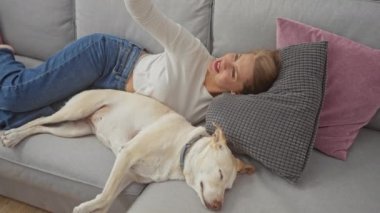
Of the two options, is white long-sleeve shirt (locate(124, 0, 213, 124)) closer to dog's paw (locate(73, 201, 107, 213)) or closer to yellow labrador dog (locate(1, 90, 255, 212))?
yellow labrador dog (locate(1, 90, 255, 212))

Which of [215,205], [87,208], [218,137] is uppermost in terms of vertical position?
[218,137]

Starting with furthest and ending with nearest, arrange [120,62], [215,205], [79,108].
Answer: [120,62] < [79,108] < [215,205]

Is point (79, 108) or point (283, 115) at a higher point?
point (283, 115)

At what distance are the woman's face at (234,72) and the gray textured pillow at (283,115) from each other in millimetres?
59

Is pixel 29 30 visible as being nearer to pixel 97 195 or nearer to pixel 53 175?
pixel 53 175

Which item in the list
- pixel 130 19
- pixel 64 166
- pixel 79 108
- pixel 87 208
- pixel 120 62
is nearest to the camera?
pixel 87 208

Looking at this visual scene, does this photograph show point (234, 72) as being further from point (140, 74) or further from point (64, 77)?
point (64, 77)

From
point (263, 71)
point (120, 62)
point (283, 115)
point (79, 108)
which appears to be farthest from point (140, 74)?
point (283, 115)

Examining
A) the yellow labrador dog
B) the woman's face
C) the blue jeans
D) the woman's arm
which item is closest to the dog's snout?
the yellow labrador dog

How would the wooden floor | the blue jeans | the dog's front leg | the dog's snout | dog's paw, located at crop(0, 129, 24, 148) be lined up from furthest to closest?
the wooden floor, the blue jeans, dog's paw, located at crop(0, 129, 24, 148), the dog's front leg, the dog's snout

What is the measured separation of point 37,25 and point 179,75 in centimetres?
89

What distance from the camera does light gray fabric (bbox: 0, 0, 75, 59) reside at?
198 centimetres

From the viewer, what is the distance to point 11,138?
1539 millimetres

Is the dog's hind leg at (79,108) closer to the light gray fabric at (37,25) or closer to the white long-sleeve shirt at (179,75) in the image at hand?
the white long-sleeve shirt at (179,75)
